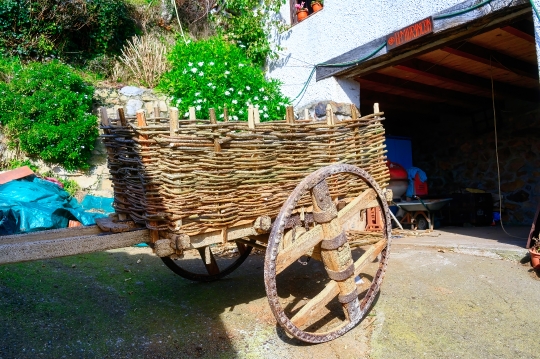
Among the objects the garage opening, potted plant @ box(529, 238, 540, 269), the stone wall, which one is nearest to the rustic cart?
potted plant @ box(529, 238, 540, 269)

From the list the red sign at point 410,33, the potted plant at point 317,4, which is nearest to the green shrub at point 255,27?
the potted plant at point 317,4

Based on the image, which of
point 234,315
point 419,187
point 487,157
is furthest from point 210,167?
point 487,157

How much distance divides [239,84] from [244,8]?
6.66ft

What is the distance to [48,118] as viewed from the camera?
5.66 metres

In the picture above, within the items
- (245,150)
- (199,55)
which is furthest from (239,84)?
(245,150)

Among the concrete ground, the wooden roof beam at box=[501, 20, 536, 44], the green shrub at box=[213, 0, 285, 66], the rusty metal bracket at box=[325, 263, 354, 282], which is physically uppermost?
the green shrub at box=[213, 0, 285, 66]

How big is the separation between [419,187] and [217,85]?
4.57m

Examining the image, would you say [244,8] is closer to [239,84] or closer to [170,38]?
[239,84]

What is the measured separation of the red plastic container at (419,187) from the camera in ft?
25.4

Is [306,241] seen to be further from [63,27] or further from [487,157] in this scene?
[63,27]

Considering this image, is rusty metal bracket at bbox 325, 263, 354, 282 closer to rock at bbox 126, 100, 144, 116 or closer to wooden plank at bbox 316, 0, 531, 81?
wooden plank at bbox 316, 0, 531, 81

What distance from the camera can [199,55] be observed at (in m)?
5.77

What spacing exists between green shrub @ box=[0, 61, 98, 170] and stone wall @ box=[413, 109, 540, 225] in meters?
7.02

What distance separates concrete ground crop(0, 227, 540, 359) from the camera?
98.2 inches
